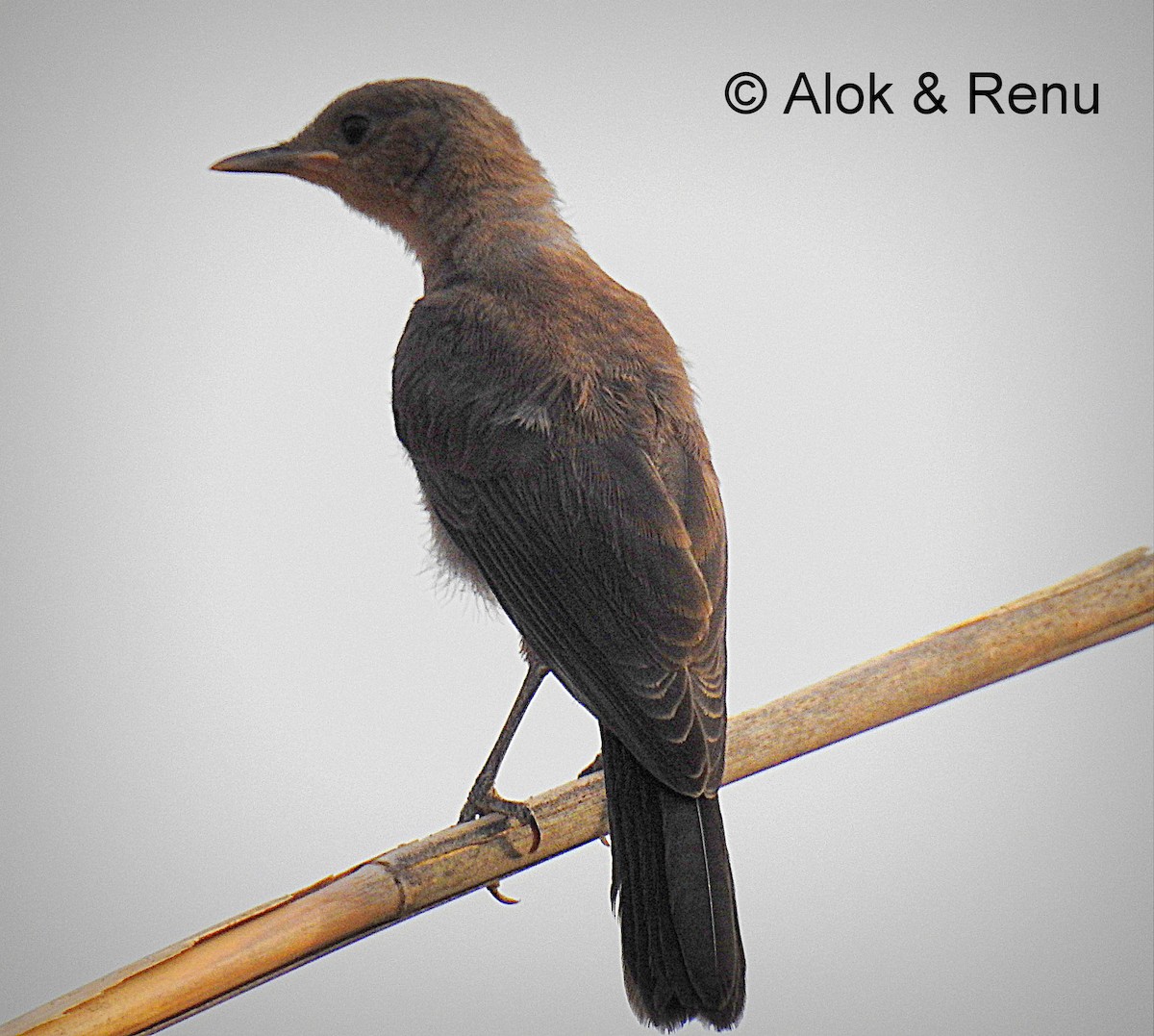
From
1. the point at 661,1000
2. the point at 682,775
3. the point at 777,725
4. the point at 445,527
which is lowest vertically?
the point at 661,1000

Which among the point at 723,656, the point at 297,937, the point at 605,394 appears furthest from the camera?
the point at 605,394

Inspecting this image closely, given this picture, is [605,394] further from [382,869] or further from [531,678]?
[382,869]

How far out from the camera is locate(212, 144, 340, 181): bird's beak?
158 centimetres

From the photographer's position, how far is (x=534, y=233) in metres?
1.57

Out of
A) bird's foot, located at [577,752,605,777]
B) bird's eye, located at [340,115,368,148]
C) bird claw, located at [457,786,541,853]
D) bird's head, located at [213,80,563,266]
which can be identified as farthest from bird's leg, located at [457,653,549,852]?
bird's eye, located at [340,115,368,148]

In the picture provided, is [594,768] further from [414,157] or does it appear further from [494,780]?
[414,157]

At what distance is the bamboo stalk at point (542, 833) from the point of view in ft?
3.64

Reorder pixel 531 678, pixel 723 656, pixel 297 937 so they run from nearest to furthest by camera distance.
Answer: pixel 297 937
pixel 723 656
pixel 531 678

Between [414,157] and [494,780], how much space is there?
0.66m

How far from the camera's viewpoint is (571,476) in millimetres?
1357

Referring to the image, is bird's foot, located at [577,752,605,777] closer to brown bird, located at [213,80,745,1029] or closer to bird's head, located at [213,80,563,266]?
brown bird, located at [213,80,745,1029]

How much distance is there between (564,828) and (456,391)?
0.44 m

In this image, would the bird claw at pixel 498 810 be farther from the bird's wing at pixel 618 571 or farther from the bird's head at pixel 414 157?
the bird's head at pixel 414 157

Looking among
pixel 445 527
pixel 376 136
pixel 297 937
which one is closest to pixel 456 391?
pixel 445 527
